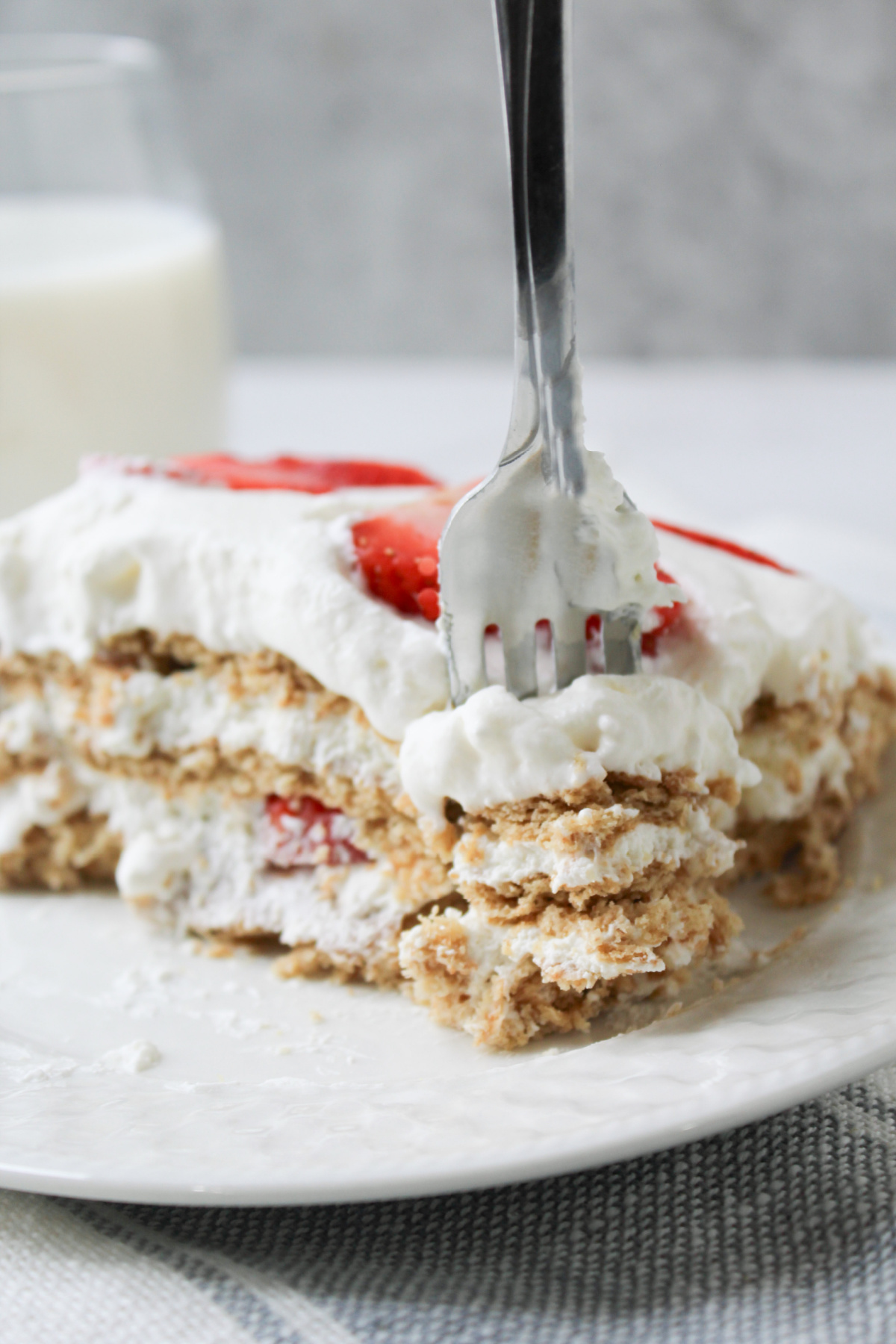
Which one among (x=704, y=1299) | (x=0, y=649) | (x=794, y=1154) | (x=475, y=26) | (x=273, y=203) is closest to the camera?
(x=704, y=1299)

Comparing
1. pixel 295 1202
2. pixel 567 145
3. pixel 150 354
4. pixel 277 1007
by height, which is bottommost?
pixel 277 1007

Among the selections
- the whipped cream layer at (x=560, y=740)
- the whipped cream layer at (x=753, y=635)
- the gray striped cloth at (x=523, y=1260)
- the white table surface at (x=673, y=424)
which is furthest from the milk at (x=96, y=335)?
the gray striped cloth at (x=523, y=1260)

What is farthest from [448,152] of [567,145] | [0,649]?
[567,145]

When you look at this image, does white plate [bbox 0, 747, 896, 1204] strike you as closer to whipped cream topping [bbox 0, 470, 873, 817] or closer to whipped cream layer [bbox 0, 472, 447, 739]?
whipped cream topping [bbox 0, 470, 873, 817]

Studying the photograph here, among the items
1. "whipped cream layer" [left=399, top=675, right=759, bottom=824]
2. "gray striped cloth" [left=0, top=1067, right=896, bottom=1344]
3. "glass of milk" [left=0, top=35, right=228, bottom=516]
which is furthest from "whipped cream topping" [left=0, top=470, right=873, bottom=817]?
"glass of milk" [left=0, top=35, right=228, bottom=516]

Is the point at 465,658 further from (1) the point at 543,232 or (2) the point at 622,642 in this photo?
(1) the point at 543,232

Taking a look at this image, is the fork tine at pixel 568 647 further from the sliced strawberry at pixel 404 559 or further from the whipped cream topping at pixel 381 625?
the sliced strawberry at pixel 404 559

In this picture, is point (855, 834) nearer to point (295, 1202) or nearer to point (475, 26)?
point (295, 1202)
